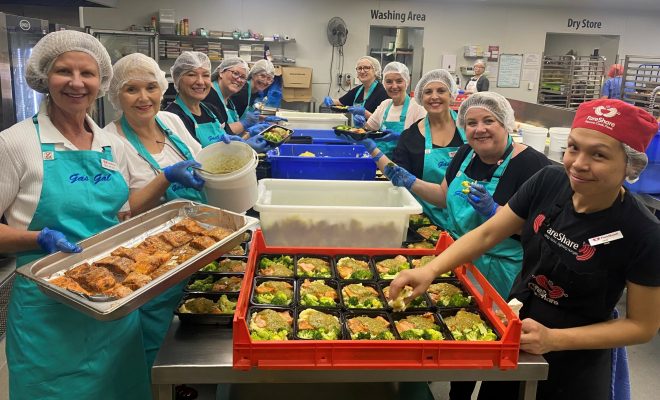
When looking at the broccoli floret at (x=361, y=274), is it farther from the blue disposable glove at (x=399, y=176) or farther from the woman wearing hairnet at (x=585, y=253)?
the blue disposable glove at (x=399, y=176)

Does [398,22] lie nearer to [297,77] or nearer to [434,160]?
[297,77]

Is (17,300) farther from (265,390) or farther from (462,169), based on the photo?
(462,169)

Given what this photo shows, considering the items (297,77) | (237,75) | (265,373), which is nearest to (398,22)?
(297,77)

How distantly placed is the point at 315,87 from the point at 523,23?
410cm

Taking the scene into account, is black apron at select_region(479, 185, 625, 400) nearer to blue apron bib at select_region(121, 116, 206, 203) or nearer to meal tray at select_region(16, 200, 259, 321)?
meal tray at select_region(16, 200, 259, 321)

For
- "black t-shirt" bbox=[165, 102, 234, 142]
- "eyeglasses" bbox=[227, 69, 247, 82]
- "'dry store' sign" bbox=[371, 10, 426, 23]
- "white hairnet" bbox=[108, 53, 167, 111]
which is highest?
"'dry store' sign" bbox=[371, 10, 426, 23]

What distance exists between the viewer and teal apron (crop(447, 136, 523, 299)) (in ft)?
6.95

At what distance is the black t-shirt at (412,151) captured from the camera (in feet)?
9.76

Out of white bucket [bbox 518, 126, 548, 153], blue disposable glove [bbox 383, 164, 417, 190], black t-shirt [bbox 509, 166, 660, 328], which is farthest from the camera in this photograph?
white bucket [bbox 518, 126, 548, 153]

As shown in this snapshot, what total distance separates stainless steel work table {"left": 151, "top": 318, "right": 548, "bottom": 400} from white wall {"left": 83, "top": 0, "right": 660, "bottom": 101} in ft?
25.7

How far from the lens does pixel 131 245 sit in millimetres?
1694

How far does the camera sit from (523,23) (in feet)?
30.0

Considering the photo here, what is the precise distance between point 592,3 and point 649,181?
6836 millimetres

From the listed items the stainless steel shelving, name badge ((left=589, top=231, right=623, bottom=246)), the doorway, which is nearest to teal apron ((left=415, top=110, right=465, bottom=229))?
name badge ((left=589, top=231, right=623, bottom=246))
